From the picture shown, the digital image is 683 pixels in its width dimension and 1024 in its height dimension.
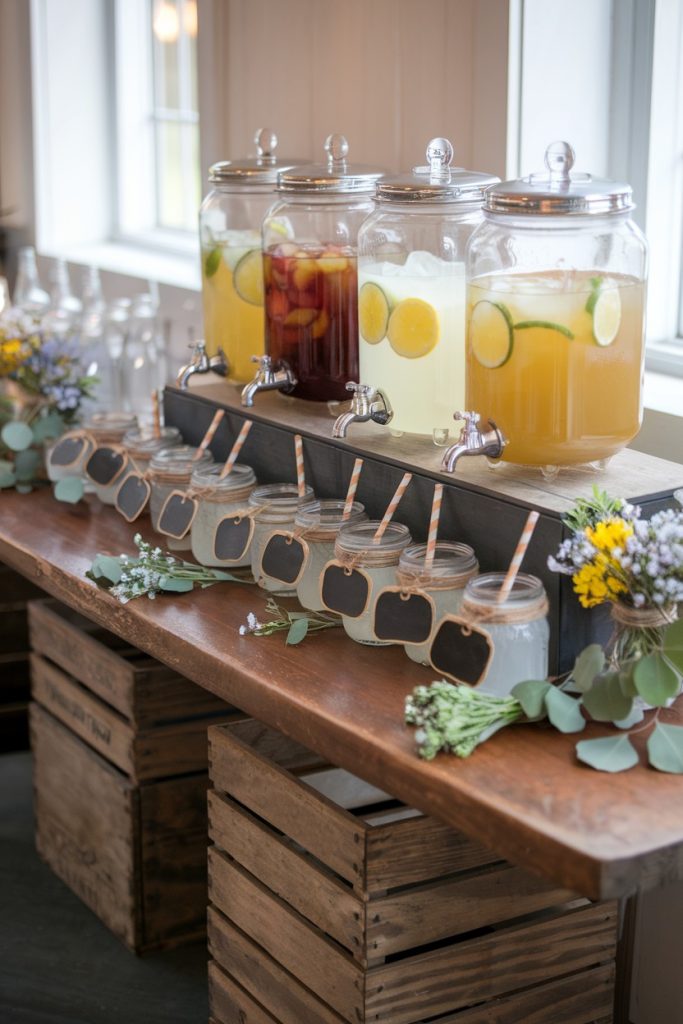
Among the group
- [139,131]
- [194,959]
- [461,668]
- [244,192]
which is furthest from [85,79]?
[461,668]

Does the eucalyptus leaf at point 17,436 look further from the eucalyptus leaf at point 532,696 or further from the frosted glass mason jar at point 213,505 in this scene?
the eucalyptus leaf at point 532,696

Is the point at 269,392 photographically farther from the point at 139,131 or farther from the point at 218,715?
the point at 139,131

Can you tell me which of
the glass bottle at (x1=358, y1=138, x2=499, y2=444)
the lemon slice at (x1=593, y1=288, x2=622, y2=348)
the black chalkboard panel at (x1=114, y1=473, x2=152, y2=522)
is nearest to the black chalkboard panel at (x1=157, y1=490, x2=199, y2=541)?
the black chalkboard panel at (x1=114, y1=473, x2=152, y2=522)

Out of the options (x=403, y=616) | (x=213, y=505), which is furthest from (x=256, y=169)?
(x=403, y=616)

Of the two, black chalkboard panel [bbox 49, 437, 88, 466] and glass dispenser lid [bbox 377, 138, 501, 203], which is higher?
glass dispenser lid [bbox 377, 138, 501, 203]

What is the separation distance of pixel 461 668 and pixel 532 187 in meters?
0.60

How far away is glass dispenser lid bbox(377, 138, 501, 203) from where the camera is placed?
1868mm

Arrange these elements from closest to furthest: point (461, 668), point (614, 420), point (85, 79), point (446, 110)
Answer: point (461, 668), point (614, 420), point (446, 110), point (85, 79)

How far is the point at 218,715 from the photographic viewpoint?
2484 millimetres

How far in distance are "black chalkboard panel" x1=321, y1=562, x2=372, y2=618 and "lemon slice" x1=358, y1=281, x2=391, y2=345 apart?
0.37m

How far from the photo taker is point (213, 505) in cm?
208

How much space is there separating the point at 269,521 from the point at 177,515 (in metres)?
0.21

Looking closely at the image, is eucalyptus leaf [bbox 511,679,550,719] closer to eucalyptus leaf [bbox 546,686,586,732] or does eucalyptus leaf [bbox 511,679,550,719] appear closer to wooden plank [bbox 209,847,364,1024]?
eucalyptus leaf [bbox 546,686,586,732]

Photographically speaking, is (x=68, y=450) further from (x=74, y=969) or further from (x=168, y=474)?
(x=74, y=969)
